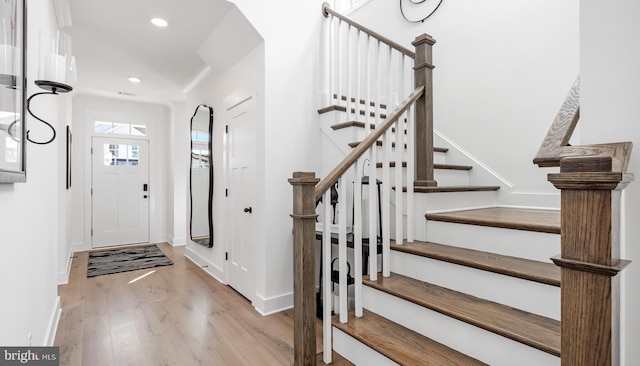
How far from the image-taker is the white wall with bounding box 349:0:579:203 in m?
2.45

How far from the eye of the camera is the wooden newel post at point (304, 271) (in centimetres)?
167

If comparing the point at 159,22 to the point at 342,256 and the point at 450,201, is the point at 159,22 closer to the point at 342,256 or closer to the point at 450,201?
the point at 342,256

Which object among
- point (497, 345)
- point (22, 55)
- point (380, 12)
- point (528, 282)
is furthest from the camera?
point (380, 12)

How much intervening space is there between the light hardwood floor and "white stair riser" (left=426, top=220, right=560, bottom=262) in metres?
1.02

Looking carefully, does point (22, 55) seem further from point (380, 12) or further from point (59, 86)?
point (380, 12)

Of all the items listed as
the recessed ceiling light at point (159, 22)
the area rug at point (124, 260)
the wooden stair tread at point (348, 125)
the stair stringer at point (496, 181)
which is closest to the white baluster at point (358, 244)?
the wooden stair tread at point (348, 125)

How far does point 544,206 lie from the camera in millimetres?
2521

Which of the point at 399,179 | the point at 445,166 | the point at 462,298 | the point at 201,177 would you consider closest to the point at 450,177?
the point at 445,166

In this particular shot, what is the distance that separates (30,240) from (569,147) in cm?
223

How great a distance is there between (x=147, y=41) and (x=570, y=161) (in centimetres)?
383

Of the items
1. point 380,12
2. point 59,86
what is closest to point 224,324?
point 59,86

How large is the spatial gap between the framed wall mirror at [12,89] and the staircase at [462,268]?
3.58 ft

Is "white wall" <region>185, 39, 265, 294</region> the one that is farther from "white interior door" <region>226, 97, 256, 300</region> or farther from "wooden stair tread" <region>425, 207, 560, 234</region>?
"wooden stair tread" <region>425, 207, 560, 234</region>

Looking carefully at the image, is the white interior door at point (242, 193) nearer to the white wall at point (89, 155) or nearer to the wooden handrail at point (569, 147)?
the wooden handrail at point (569, 147)
